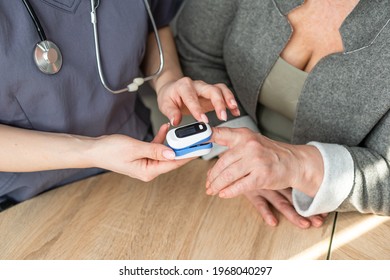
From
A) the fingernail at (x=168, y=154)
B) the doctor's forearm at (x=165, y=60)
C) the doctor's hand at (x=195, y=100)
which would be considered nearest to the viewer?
the fingernail at (x=168, y=154)

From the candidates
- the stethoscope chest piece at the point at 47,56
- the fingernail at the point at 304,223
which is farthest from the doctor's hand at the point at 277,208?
the stethoscope chest piece at the point at 47,56

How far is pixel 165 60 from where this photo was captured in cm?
126

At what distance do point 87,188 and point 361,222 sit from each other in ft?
1.96

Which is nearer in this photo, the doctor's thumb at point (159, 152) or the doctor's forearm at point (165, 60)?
the doctor's thumb at point (159, 152)

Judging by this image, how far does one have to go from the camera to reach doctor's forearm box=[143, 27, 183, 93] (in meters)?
1.22

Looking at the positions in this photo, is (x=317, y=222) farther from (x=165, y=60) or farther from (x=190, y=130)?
(x=165, y=60)

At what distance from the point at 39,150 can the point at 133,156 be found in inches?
7.6

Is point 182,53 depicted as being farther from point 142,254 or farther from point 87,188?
point 142,254

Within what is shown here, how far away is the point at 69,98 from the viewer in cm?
103

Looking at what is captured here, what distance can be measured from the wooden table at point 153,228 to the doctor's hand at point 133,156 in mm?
123

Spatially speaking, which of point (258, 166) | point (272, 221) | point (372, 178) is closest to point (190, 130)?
point (258, 166)

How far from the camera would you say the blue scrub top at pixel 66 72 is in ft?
3.08

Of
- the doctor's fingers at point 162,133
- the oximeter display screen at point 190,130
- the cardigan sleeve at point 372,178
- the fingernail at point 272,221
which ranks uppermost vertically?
the oximeter display screen at point 190,130

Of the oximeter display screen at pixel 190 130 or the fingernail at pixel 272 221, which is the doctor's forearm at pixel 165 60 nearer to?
the oximeter display screen at pixel 190 130
